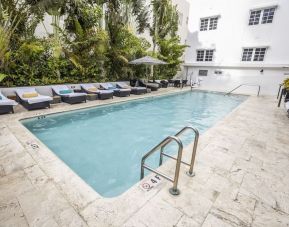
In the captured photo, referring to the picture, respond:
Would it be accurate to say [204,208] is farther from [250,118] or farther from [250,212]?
[250,118]

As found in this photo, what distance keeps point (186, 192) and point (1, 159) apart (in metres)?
3.75

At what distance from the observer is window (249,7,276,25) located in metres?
15.7

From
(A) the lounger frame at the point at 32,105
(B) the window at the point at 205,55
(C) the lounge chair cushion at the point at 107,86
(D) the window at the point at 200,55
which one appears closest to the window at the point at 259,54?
(B) the window at the point at 205,55

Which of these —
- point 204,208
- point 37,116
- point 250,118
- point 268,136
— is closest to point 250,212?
point 204,208

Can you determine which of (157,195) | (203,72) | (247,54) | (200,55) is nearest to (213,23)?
(200,55)

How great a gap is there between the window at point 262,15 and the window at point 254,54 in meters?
2.47

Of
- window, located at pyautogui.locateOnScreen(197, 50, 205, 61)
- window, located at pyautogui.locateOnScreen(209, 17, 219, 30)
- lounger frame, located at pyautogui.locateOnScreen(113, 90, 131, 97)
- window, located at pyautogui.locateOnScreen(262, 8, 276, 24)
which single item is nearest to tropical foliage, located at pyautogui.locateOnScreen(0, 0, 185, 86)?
lounger frame, located at pyautogui.locateOnScreen(113, 90, 131, 97)

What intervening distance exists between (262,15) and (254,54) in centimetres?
363

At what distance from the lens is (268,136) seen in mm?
5590

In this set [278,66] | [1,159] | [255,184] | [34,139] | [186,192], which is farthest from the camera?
[278,66]

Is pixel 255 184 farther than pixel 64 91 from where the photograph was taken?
No

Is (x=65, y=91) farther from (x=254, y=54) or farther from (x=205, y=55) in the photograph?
(x=254, y=54)

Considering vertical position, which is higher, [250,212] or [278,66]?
[278,66]

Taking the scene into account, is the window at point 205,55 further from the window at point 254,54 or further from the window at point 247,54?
the window at point 254,54
